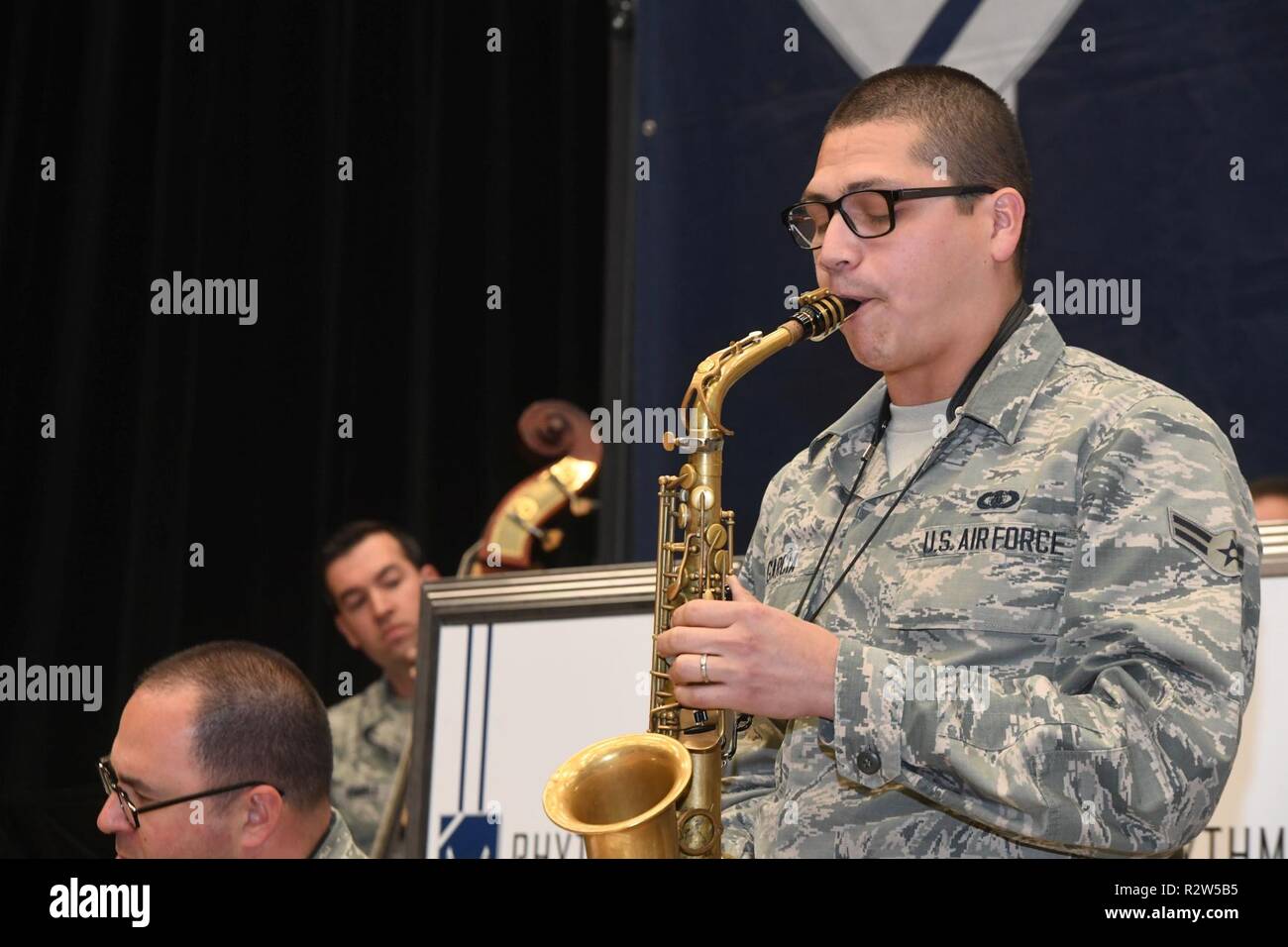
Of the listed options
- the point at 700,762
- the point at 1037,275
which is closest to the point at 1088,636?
the point at 700,762

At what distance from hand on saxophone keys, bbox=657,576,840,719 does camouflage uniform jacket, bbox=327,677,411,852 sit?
2426 millimetres

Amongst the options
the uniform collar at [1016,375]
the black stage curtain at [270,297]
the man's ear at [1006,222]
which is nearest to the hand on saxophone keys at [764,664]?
the uniform collar at [1016,375]

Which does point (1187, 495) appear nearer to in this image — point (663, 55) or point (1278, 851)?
point (1278, 851)

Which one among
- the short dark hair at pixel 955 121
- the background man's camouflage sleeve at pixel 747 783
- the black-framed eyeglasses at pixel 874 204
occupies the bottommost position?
the background man's camouflage sleeve at pixel 747 783

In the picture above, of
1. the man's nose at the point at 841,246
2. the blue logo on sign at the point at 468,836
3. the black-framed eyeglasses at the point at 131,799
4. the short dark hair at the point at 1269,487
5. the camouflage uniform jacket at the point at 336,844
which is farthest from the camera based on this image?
the short dark hair at the point at 1269,487

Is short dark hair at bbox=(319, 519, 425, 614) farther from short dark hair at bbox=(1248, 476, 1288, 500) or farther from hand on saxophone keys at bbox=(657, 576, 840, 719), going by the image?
hand on saxophone keys at bbox=(657, 576, 840, 719)

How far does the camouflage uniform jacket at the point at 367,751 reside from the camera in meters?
4.27

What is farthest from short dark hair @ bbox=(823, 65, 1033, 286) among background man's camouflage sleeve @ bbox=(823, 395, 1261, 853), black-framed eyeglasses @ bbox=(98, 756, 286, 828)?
black-framed eyeglasses @ bbox=(98, 756, 286, 828)

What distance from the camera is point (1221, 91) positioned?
142 inches

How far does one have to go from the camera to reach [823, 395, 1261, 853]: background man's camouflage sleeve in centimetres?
184

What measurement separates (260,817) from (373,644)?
1968 millimetres

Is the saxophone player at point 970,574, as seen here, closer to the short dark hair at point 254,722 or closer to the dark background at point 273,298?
the short dark hair at point 254,722

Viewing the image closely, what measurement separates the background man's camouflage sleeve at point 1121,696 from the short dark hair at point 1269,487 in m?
1.62

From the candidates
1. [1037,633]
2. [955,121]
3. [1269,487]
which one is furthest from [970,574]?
[1269,487]
